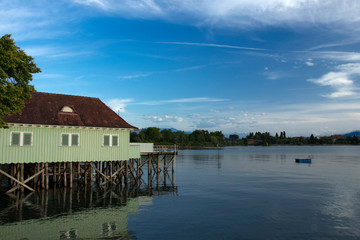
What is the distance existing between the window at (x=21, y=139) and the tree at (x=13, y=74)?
4666 millimetres

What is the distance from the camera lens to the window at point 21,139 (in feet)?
93.2

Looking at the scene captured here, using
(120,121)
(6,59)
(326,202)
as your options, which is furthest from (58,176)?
(326,202)

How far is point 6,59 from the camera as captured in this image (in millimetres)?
21688

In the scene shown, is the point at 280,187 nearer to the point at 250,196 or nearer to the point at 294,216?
the point at 250,196

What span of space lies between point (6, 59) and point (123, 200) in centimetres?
1628

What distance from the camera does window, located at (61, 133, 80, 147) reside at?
30859mm

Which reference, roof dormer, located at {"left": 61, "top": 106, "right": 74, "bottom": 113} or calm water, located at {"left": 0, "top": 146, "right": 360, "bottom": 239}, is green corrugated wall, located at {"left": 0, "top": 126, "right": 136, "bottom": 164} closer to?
roof dormer, located at {"left": 61, "top": 106, "right": 74, "bottom": 113}

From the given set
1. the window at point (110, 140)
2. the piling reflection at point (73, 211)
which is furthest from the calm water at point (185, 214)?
the window at point (110, 140)

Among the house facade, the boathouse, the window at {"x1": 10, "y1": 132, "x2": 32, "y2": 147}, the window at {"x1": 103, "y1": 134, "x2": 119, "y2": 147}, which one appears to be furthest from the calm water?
the window at {"x1": 103, "y1": 134, "x2": 119, "y2": 147}

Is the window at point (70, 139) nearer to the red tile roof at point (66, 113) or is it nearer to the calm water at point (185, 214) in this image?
the red tile roof at point (66, 113)

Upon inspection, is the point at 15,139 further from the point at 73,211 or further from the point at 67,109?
the point at 73,211

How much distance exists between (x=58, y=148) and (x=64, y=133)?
1.67 meters

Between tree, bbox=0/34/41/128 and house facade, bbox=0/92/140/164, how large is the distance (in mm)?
5006

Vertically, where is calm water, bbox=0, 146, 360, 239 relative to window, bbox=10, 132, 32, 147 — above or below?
below
